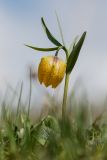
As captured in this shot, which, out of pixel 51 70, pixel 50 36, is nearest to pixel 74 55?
pixel 50 36

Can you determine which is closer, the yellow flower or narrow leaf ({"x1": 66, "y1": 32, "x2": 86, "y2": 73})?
narrow leaf ({"x1": 66, "y1": 32, "x2": 86, "y2": 73})

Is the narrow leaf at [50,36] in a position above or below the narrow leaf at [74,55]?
above

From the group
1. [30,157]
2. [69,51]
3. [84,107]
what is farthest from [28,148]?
[69,51]

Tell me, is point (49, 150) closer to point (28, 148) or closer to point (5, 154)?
point (28, 148)

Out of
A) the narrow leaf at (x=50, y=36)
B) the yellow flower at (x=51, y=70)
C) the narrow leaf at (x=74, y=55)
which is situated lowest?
the yellow flower at (x=51, y=70)

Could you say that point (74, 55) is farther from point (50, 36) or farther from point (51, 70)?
point (51, 70)

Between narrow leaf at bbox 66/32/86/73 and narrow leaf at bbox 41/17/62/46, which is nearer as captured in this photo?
narrow leaf at bbox 66/32/86/73

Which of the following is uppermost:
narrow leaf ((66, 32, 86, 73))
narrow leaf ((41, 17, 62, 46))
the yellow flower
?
narrow leaf ((41, 17, 62, 46))

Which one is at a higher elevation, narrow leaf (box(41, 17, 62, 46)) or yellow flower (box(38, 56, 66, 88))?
narrow leaf (box(41, 17, 62, 46))
